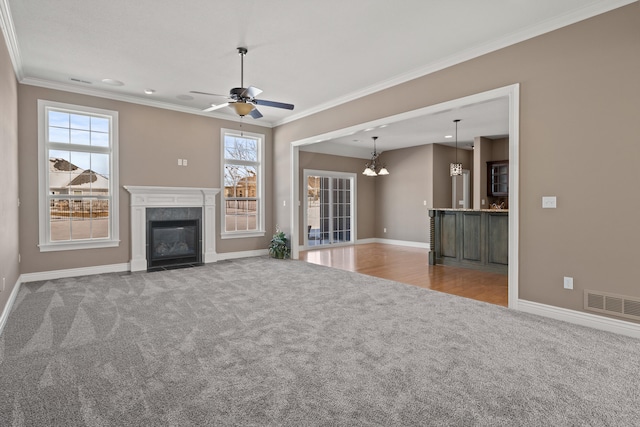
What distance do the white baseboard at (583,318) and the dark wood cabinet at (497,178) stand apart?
224 inches

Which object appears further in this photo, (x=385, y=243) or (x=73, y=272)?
(x=385, y=243)

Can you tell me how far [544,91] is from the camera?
139 inches

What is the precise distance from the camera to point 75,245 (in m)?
5.46

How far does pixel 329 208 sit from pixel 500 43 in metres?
6.30

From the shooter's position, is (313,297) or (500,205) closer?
(313,297)

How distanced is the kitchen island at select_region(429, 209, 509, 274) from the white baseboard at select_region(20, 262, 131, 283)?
5790 mm

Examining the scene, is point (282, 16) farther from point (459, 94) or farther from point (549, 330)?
point (549, 330)

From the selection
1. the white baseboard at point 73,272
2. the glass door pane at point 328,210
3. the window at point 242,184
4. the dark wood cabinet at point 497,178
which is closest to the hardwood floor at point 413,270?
the glass door pane at point 328,210

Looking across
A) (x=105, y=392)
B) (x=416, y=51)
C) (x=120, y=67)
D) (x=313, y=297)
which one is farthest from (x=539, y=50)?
(x=120, y=67)

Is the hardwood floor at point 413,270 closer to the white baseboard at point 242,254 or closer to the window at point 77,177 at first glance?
the white baseboard at point 242,254

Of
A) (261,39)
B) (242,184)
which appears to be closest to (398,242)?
(242,184)

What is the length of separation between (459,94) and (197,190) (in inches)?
194

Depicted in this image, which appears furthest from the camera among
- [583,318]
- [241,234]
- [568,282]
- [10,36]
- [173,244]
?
[241,234]

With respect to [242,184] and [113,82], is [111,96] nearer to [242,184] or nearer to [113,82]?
[113,82]
